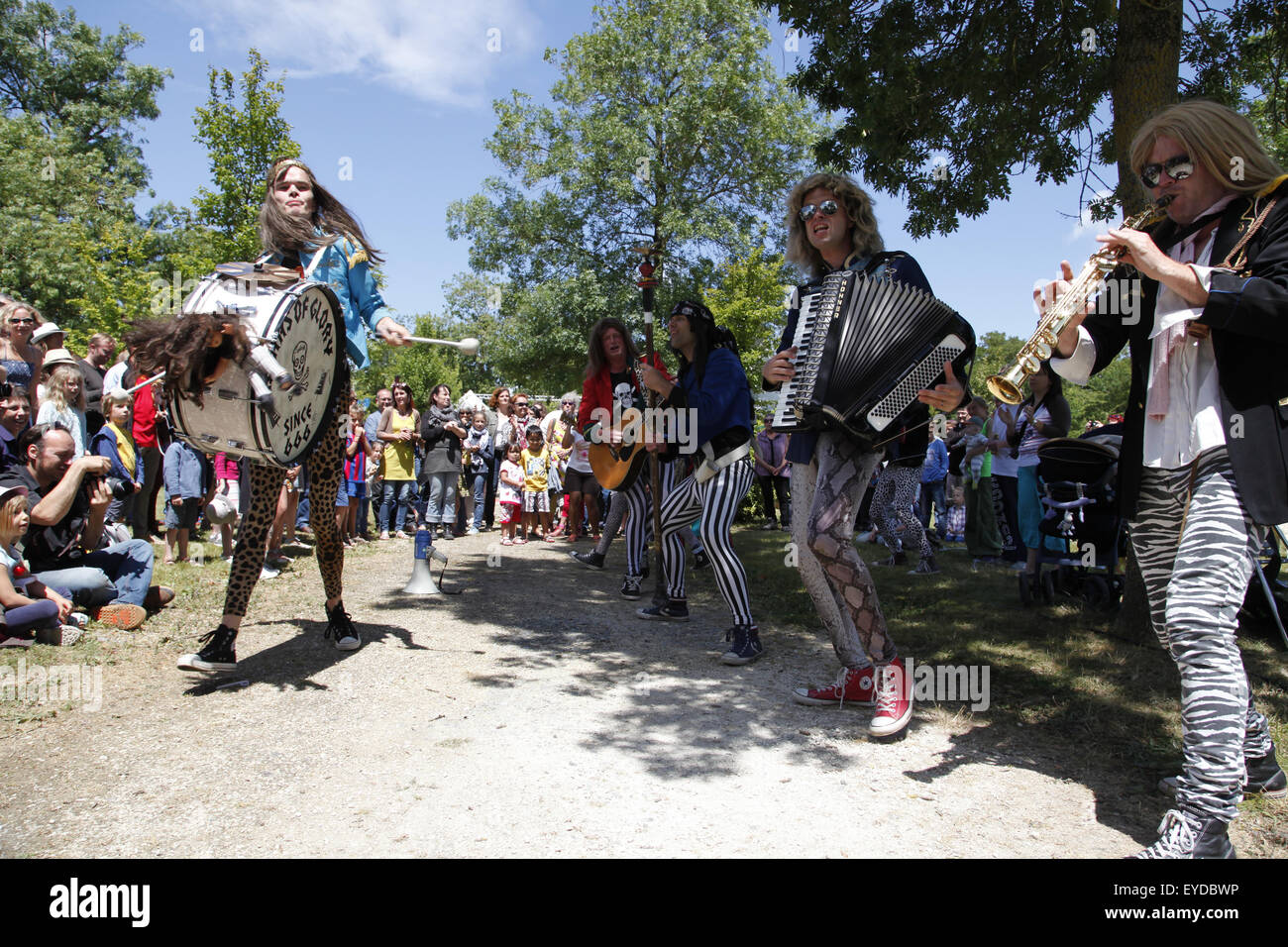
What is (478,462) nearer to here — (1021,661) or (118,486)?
(118,486)

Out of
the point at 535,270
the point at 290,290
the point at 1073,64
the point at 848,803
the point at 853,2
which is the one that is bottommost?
the point at 848,803

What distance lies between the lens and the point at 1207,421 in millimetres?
2768

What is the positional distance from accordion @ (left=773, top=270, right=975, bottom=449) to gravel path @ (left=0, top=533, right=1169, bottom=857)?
58.8 inches

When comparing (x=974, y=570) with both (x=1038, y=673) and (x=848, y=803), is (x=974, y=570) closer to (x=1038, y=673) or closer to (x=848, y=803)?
(x=1038, y=673)

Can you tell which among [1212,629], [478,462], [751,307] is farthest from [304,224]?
[751,307]

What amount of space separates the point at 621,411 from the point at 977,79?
4.18m

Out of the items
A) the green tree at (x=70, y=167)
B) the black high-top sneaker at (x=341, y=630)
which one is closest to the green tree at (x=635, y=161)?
the green tree at (x=70, y=167)

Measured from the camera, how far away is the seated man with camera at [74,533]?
17.8ft

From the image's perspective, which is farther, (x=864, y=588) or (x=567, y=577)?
(x=567, y=577)

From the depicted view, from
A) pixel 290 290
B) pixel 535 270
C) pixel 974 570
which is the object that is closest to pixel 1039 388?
pixel 974 570

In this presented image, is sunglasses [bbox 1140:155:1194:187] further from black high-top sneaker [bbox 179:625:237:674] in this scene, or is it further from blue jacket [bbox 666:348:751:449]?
black high-top sneaker [bbox 179:625:237:674]

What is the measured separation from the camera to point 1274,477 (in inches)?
103

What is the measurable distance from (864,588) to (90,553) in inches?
210

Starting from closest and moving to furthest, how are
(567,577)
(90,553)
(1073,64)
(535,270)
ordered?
(90,553) → (1073,64) → (567,577) → (535,270)
